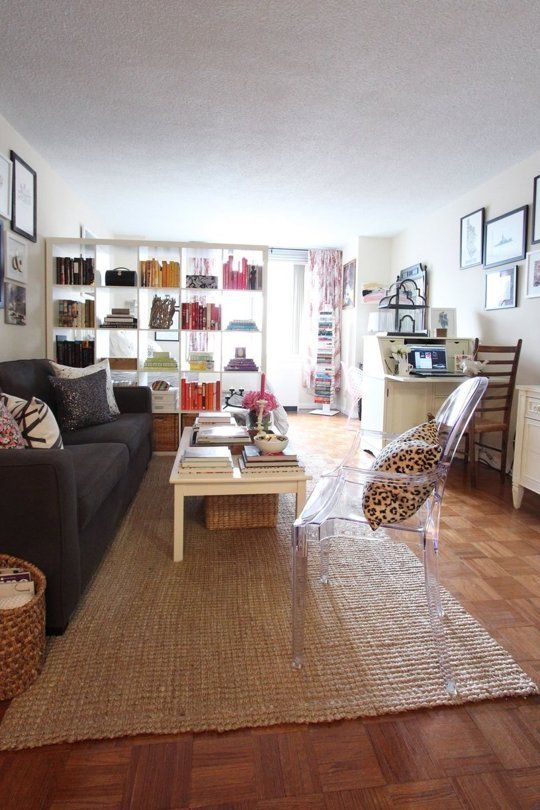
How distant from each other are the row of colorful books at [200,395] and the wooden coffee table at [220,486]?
2.04 metres

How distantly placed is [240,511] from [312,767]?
1491mm

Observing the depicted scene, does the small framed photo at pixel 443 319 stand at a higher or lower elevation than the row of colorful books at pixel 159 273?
lower

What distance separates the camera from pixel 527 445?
2922mm

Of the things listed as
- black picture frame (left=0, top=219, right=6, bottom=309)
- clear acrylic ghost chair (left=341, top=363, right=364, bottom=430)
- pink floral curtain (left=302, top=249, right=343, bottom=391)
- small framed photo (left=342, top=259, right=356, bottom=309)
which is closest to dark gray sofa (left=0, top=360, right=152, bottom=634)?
black picture frame (left=0, top=219, right=6, bottom=309)

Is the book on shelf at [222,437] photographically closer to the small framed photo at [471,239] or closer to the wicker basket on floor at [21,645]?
the wicker basket on floor at [21,645]

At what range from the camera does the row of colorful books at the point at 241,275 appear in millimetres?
4254

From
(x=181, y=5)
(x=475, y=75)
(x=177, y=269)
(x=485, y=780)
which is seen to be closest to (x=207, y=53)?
(x=181, y=5)

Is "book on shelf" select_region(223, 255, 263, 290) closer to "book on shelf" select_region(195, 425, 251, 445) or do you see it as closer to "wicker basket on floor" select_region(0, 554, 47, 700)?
"book on shelf" select_region(195, 425, 251, 445)

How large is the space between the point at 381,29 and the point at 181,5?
2.94ft

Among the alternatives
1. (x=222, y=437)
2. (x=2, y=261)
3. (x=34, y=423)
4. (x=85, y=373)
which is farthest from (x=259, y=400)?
(x=2, y=261)

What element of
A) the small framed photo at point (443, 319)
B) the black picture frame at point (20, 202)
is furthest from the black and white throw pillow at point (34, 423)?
the small framed photo at point (443, 319)

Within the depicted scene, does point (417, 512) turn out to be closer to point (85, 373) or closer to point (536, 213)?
point (85, 373)

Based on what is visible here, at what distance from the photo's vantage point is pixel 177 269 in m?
4.20

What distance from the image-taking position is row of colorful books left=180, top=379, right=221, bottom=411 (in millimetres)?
4242
